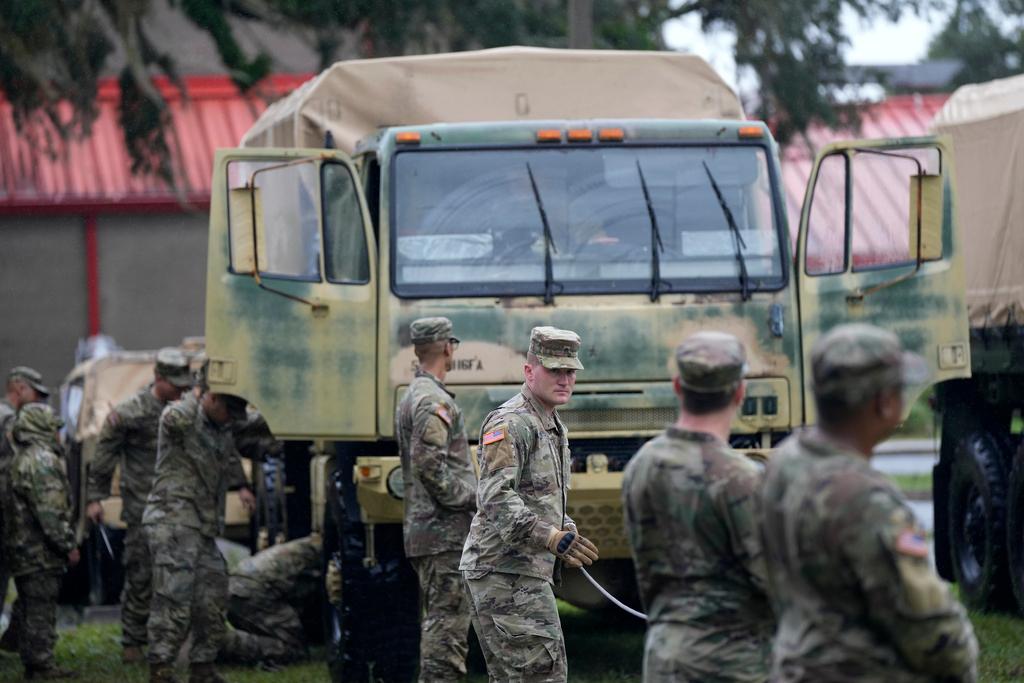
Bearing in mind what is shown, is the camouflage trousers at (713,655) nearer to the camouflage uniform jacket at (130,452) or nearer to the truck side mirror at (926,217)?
the truck side mirror at (926,217)

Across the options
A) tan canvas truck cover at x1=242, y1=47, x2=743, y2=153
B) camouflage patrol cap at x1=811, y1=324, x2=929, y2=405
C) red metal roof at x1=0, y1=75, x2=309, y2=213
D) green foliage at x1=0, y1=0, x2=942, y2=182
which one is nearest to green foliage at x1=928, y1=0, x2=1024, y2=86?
A: green foliage at x1=0, y1=0, x2=942, y2=182

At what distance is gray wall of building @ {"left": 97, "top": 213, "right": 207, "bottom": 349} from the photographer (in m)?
27.2

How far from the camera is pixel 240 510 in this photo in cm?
1359

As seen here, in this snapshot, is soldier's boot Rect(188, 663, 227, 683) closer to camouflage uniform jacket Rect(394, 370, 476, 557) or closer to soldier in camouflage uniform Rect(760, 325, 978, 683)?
camouflage uniform jacket Rect(394, 370, 476, 557)

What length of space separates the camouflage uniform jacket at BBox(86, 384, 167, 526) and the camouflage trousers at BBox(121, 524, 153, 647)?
252mm

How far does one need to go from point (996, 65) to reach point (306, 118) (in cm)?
2040

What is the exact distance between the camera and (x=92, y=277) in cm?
2709

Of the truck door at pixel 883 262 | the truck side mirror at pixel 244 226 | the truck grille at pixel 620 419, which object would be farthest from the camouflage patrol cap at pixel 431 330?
the truck door at pixel 883 262

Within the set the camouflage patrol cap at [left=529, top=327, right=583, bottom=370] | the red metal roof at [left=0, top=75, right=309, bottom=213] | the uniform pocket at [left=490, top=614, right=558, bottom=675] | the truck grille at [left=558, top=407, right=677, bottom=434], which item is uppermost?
the red metal roof at [left=0, top=75, right=309, bottom=213]

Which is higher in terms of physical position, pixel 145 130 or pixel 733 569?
pixel 145 130

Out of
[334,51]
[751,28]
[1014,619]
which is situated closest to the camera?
[1014,619]

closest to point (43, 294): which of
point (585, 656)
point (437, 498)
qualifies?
point (585, 656)

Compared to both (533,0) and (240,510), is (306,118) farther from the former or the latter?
(533,0)

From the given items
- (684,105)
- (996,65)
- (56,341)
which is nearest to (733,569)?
(684,105)
